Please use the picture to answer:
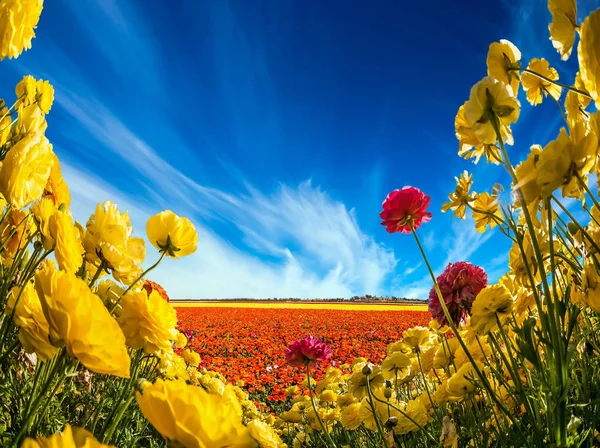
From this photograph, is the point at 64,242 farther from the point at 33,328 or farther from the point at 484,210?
the point at 484,210

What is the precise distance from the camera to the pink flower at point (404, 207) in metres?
Result: 1.35

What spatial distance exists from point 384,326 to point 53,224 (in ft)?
32.1

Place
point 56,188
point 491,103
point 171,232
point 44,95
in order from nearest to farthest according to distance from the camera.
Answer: point 491,103, point 171,232, point 56,188, point 44,95

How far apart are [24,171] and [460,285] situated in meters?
1.45

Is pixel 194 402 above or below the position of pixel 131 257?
below

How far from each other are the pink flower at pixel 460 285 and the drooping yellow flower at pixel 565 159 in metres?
0.92

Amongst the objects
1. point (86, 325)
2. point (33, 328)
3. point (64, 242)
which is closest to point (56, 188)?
point (64, 242)

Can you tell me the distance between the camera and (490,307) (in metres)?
1.19

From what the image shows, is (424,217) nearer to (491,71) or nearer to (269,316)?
(491,71)

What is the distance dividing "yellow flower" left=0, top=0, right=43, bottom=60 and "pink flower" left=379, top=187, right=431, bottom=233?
1.07 metres

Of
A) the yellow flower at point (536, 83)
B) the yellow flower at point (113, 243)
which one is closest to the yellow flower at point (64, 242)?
the yellow flower at point (113, 243)

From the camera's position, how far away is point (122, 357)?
1.76 feet

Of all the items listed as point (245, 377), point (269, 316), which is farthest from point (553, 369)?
point (269, 316)

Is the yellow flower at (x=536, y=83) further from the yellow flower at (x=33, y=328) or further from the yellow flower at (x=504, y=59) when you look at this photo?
the yellow flower at (x=33, y=328)
